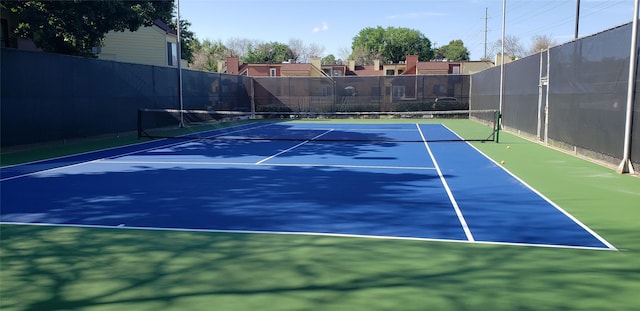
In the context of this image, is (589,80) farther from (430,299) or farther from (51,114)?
(51,114)

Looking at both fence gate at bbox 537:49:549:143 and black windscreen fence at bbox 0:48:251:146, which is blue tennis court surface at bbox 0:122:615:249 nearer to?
black windscreen fence at bbox 0:48:251:146

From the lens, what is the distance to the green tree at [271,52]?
95912 mm

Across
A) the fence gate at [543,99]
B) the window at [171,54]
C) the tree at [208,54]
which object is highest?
the tree at [208,54]

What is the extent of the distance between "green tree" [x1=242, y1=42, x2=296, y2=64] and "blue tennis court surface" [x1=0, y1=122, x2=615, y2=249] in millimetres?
83425

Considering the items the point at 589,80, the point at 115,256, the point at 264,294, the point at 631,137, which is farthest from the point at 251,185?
the point at 589,80

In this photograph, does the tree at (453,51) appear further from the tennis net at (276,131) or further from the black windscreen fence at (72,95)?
the black windscreen fence at (72,95)

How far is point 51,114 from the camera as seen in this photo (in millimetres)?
16266

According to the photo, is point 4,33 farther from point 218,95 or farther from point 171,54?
point 171,54

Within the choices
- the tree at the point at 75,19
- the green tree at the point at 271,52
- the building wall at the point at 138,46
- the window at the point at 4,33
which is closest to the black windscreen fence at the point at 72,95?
the tree at the point at 75,19

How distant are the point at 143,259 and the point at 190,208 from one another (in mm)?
2450

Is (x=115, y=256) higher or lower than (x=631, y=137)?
lower

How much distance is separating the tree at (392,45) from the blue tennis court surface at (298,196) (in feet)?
310

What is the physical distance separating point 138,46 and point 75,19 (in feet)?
42.1

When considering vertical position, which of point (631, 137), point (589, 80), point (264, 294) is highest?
point (589, 80)
